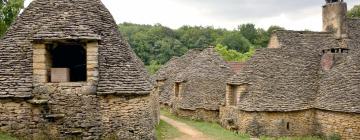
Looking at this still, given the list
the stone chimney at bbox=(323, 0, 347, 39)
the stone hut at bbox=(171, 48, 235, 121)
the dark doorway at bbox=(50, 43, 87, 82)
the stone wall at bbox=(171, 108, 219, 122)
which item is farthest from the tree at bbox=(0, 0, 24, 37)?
the stone chimney at bbox=(323, 0, 347, 39)

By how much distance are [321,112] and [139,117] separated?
10389 millimetres

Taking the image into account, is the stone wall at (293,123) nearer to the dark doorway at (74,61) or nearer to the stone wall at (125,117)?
the stone wall at (125,117)

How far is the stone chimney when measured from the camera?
83.0 ft

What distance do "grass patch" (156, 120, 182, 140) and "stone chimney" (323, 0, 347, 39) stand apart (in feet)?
36.7

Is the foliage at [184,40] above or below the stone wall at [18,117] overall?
above

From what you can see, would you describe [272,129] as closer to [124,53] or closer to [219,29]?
[124,53]

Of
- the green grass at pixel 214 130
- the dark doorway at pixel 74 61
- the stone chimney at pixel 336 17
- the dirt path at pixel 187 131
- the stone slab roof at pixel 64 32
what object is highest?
the stone chimney at pixel 336 17

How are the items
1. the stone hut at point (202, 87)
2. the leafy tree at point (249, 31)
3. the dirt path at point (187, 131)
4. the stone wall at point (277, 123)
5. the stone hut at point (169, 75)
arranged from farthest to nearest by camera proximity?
the leafy tree at point (249, 31), the stone hut at point (169, 75), the stone hut at point (202, 87), the stone wall at point (277, 123), the dirt path at point (187, 131)

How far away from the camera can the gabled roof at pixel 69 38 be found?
13.4 metres

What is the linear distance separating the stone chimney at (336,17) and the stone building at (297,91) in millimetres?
1363

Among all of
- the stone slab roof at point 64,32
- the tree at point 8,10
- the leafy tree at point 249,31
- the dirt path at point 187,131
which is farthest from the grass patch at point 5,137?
the leafy tree at point 249,31

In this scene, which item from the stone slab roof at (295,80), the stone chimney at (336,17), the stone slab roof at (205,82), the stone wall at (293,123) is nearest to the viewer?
the stone wall at (293,123)

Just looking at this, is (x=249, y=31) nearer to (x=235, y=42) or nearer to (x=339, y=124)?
(x=235, y=42)

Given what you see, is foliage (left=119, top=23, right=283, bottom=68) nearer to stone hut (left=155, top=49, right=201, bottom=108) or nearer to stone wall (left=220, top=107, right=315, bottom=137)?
stone hut (left=155, top=49, right=201, bottom=108)
